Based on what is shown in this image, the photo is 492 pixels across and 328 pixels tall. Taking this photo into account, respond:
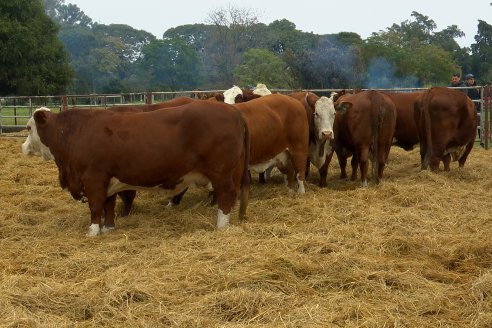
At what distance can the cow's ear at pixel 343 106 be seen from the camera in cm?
841

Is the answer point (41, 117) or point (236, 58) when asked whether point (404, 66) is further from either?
point (41, 117)

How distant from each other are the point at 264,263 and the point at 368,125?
4.51 m

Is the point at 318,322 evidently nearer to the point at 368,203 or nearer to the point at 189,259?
the point at 189,259

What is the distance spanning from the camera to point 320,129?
8461mm

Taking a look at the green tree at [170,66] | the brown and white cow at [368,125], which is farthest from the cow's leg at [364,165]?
the green tree at [170,66]

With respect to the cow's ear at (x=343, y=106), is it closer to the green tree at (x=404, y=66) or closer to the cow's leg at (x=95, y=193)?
the cow's leg at (x=95, y=193)

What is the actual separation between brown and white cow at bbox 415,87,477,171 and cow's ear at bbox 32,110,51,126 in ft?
18.3

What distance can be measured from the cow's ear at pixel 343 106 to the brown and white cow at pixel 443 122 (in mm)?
1448

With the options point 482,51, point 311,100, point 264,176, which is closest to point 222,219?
point 264,176

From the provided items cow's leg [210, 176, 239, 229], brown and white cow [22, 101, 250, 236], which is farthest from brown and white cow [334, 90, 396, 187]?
cow's leg [210, 176, 239, 229]

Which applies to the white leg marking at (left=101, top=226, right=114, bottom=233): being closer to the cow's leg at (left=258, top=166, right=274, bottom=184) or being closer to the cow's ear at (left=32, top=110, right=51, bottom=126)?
the cow's ear at (left=32, top=110, right=51, bottom=126)

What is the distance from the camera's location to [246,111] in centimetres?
737

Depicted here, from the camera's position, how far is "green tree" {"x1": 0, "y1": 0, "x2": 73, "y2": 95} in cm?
2734

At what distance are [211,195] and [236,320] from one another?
172 inches
